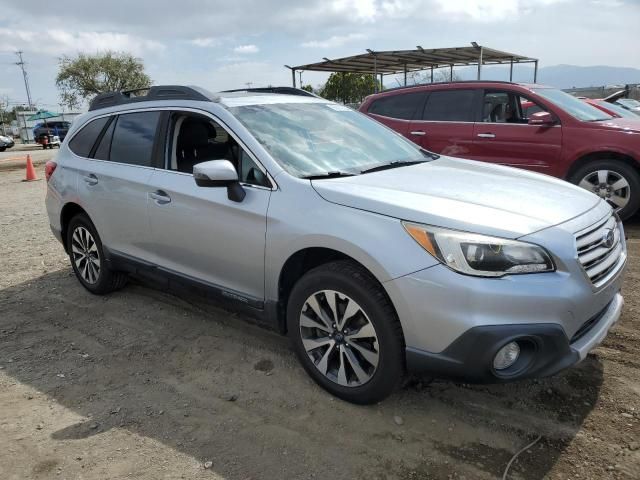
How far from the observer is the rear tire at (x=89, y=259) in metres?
4.59

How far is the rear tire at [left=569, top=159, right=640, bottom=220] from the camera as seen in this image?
6.17 meters

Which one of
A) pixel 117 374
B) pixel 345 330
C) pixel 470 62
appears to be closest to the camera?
pixel 345 330

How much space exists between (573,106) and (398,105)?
239cm

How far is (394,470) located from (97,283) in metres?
3.34

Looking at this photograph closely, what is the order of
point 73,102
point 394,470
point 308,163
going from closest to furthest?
point 394,470 < point 308,163 < point 73,102

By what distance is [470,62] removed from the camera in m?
19.9

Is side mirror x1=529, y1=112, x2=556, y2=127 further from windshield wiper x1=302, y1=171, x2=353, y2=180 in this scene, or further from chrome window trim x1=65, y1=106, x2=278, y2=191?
chrome window trim x1=65, y1=106, x2=278, y2=191

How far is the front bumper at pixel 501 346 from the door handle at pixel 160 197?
6.66 ft

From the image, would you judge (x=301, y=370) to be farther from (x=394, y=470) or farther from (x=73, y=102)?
(x=73, y=102)

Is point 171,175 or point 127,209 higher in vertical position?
point 171,175

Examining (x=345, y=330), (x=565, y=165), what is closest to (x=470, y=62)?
(x=565, y=165)

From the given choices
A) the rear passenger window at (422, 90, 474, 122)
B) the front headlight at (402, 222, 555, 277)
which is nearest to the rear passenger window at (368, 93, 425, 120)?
the rear passenger window at (422, 90, 474, 122)

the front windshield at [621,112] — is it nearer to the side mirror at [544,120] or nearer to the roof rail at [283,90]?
the side mirror at [544,120]

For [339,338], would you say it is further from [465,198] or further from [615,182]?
[615,182]
